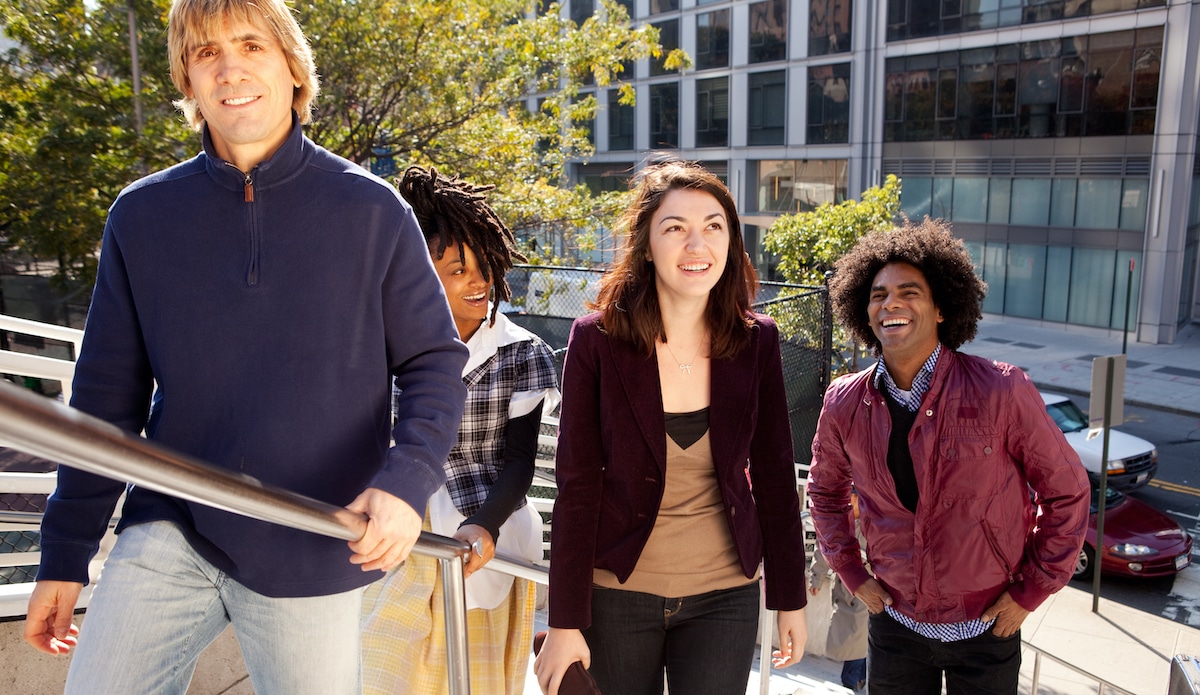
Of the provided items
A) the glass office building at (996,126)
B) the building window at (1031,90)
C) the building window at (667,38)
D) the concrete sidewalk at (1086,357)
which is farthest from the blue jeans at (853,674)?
the building window at (667,38)

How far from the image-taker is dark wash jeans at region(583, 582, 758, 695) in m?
2.44

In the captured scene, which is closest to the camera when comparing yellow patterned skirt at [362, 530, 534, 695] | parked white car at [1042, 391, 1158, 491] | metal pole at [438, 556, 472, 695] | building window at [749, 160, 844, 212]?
metal pole at [438, 556, 472, 695]

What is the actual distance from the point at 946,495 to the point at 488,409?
1442 millimetres

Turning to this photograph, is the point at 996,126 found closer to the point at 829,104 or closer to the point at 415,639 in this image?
the point at 829,104

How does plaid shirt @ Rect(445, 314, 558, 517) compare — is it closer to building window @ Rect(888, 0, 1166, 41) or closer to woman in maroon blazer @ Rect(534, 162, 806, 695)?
woman in maroon blazer @ Rect(534, 162, 806, 695)

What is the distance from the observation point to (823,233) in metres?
14.1

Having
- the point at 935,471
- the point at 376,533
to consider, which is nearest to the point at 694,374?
the point at 935,471

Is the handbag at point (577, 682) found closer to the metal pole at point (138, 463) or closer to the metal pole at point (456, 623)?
the metal pole at point (456, 623)

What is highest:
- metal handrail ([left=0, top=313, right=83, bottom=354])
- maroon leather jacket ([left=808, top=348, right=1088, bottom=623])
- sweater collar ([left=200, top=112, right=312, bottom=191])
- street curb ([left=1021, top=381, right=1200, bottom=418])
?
sweater collar ([left=200, top=112, right=312, bottom=191])

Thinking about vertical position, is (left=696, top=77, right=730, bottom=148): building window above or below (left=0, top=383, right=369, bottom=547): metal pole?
above

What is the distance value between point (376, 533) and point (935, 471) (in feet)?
6.30

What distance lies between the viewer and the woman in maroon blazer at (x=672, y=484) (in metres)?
2.44

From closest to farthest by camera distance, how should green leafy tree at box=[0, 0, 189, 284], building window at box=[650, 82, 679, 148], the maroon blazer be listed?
the maroon blazer → green leafy tree at box=[0, 0, 189, 284] → building window at box=[650, 82, 679, 148]

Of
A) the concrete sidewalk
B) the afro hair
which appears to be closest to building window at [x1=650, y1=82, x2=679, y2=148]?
the concrete sidewalk
